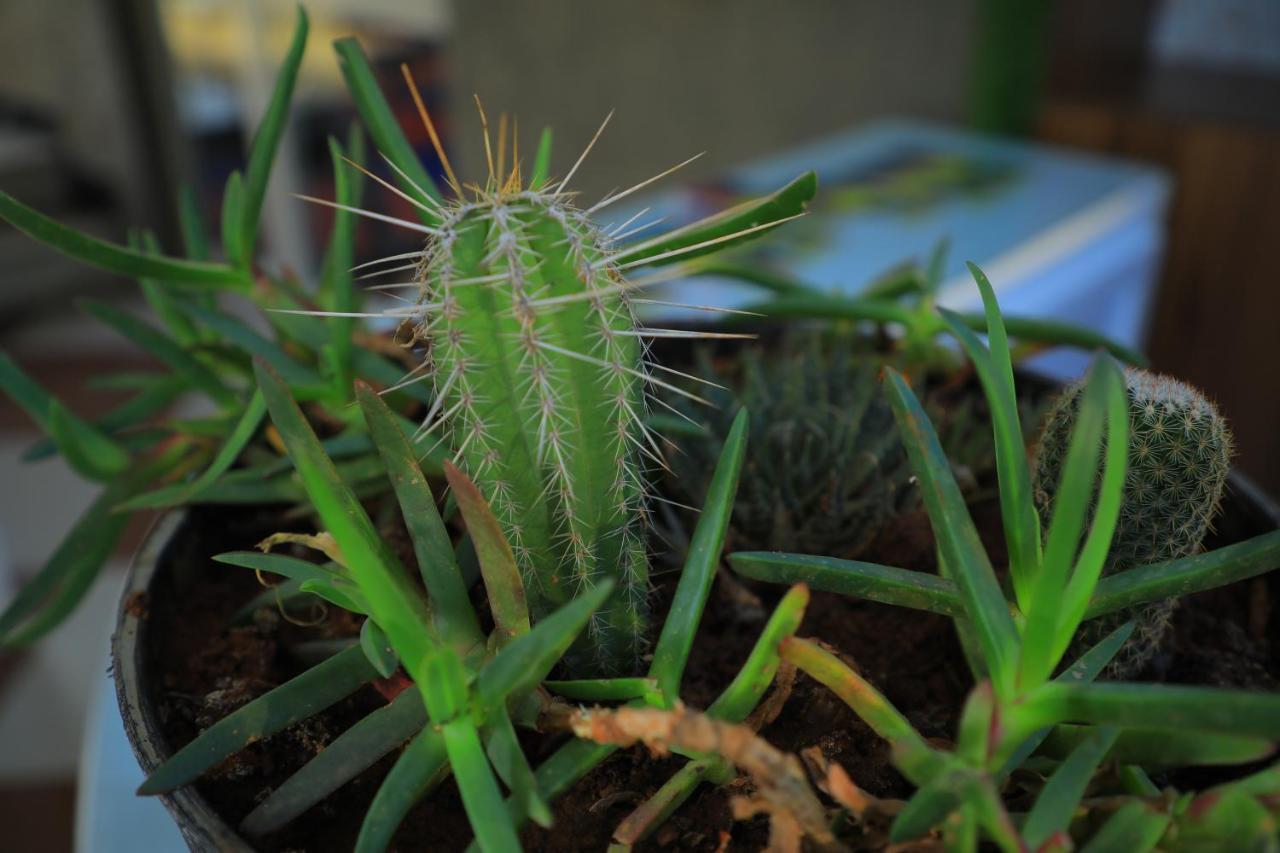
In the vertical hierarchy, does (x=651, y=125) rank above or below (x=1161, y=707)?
below

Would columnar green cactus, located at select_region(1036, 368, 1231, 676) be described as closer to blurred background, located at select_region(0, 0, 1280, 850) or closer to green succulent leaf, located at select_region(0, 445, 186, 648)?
green succulent leaf, located at select_region(0, 445, 186, 648)

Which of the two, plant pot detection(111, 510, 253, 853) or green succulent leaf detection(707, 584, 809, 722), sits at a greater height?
green succulent leaf detection(707, 584, 809, 722)

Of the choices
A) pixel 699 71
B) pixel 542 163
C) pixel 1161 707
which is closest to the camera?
pixel 1161 707

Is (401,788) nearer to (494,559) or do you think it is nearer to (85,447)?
(494,559)

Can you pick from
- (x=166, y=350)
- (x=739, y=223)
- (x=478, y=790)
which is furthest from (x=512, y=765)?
(x=166, y=350)

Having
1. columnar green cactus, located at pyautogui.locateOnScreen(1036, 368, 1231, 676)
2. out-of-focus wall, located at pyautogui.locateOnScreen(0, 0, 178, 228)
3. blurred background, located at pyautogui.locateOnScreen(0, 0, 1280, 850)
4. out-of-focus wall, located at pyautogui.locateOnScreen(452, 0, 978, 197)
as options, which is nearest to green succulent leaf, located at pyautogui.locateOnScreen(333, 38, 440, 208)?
columnar green cactus, located at pyautogui.locateOnScreen(1036, 368, 1231, 676)

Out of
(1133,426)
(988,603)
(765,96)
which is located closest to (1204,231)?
(765,96)
